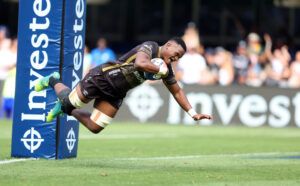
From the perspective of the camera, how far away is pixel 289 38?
3170 cm

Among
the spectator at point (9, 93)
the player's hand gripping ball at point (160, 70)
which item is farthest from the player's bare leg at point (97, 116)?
the spectator at point (9, 93)

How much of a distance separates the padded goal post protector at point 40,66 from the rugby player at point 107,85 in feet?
1.27

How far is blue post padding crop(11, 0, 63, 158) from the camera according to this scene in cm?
1380

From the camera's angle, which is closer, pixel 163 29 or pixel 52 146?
pixel 52 146

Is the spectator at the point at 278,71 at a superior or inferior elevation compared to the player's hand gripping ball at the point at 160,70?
inferior

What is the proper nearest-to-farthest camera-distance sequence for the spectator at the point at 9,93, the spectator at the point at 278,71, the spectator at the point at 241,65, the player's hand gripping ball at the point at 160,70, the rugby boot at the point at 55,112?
the player's hand gripping ball at the point at 160,70 < the rugby boot at the point at 55,112 < the spectator at the point at 9,93 < the spectator at the point at 278,71 < the spectator at the point at 241,65

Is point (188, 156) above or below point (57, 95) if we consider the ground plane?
below

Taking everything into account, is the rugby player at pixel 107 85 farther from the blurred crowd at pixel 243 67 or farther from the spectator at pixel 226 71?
the spectator at pixel 226 71

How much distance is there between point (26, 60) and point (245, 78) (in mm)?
14609

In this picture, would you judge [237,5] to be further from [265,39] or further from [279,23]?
[265,39]

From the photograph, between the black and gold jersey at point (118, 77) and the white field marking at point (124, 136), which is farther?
the white field marking at point (124, 136)

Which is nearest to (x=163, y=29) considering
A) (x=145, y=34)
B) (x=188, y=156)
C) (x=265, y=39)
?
(x=145, y=34)

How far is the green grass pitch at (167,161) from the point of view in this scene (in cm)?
1161

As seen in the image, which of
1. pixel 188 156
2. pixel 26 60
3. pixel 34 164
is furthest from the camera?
pixel 188 156
